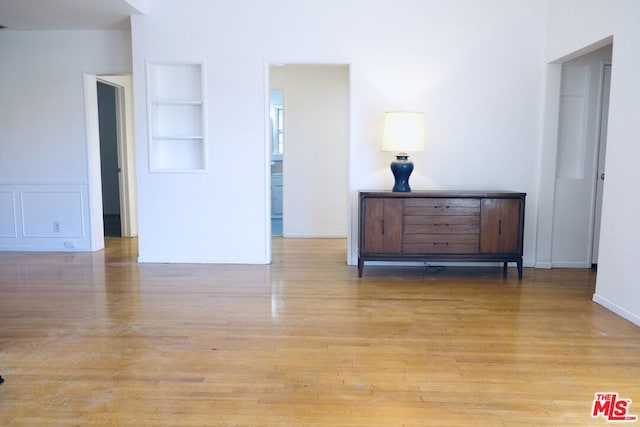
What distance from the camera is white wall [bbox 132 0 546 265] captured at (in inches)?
172

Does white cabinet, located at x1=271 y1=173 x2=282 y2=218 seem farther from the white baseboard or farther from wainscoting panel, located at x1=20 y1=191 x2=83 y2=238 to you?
the white baseboard

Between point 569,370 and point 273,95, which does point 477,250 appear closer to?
point 569,370

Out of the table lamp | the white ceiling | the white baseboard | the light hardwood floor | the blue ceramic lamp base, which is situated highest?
the white ceiling

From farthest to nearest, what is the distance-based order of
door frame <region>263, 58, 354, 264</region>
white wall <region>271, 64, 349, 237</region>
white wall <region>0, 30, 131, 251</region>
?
1. white wall <region>271, 64, 349, 237</region>
2. white wall <region>0, 30, 131, 251</region>
3. door frame <region>263, 58, 354, 264</region>

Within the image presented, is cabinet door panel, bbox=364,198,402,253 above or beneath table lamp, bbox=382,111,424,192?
beneath

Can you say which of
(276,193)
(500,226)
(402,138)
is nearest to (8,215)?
(276,193)

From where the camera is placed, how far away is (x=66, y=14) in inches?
174

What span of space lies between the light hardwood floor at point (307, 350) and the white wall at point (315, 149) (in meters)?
2.23

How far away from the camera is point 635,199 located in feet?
9.78

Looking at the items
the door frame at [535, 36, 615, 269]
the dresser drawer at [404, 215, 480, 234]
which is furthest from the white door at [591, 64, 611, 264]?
the dresser drawer at [404, 215, 480, 234]

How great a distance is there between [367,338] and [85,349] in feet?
5.14

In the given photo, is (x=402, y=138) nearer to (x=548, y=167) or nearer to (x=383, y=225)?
(x=383, y=225)

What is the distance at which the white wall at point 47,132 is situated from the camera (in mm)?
5016

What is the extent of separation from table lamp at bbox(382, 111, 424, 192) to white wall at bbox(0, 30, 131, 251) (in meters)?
2.98
